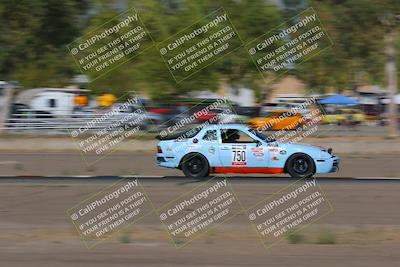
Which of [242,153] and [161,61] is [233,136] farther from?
[161,61]

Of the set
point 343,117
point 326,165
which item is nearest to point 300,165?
point 326,165

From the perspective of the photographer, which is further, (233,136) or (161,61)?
(161,61)

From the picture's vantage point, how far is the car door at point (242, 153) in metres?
15.9

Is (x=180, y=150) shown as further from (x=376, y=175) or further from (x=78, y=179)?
(x=376, y=175)

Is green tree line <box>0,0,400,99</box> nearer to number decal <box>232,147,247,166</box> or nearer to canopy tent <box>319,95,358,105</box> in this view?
canopy tent <box>319,95,358,105</box>

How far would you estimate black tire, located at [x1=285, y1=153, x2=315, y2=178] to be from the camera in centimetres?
1586

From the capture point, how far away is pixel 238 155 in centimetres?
1595

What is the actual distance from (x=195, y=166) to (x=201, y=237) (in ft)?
22.5

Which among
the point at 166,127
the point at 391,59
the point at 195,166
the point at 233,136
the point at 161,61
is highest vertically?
the point at 161,61

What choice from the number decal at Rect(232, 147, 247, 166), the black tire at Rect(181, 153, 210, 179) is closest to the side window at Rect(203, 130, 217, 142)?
the black tire at Rect(181, 153, 210, 179)

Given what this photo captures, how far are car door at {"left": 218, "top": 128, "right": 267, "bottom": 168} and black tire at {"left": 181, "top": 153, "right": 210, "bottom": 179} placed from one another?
404 mm

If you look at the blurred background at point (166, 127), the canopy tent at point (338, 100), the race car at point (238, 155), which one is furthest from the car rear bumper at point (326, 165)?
the canopy tent at point (338, 100)

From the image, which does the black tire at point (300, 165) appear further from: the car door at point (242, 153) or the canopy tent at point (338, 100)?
the canopy tent at point (338, 100)

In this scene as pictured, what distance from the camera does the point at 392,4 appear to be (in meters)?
29.1
